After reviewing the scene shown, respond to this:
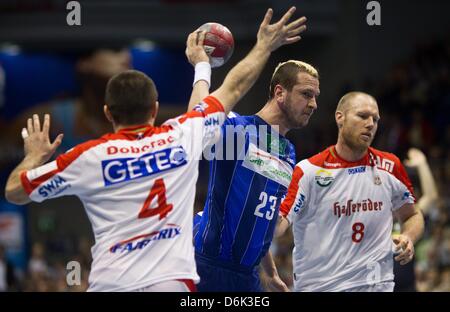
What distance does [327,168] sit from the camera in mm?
7285

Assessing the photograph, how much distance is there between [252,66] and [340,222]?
197 cm

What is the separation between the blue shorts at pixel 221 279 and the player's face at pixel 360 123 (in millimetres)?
1381

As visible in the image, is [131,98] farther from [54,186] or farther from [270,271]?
[270,271]

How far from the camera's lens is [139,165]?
523 cm

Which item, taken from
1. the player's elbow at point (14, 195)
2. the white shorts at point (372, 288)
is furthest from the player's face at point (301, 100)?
the player's elbow at point (14, 195)

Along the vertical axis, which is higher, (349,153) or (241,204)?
(349,153)

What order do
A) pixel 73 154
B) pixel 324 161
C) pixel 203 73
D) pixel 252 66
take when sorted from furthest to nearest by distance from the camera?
1. pixel 324 161
2. pixel 203 73
3. pixel 252 66
4. pixel 73 154

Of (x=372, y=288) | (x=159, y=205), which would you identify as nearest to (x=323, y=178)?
(x=372, y=288)

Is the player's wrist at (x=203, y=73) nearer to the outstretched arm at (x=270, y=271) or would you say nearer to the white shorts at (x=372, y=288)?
the outstretched arm at (x=270, y=271)

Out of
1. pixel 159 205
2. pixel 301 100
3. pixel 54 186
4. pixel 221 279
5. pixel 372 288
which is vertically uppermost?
pixel 301 100

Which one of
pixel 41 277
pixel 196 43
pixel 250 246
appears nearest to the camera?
pixel 196 43
